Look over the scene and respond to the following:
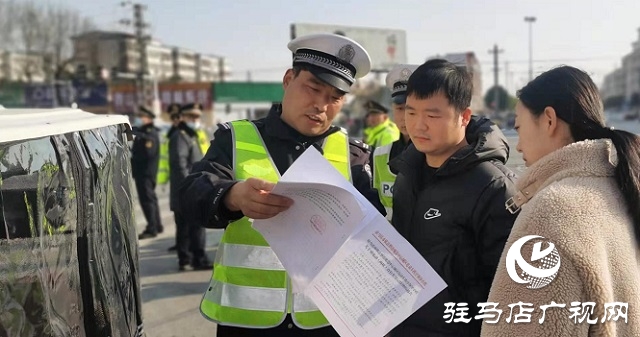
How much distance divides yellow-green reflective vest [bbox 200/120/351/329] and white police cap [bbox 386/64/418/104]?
1.75 meters

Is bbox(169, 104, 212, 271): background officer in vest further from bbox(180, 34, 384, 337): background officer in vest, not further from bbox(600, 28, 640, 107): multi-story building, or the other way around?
bbox(600, 28, 640, 107): multi-story building

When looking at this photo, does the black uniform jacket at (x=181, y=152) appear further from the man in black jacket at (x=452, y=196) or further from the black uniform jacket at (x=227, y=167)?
the man in black jacket at (x=452, y=196)

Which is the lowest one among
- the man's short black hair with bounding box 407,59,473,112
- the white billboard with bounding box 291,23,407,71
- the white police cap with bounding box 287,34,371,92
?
the man's short black hair with bounding box 407,59,473,112

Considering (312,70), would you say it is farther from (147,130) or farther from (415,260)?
(147,130)

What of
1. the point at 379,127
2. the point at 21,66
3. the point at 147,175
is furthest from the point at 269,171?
the point at 21,66

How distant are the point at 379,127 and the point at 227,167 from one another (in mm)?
5529

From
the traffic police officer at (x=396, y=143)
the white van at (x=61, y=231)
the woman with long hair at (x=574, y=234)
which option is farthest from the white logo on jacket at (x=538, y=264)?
the traffic police officer at (x=396, y=143)

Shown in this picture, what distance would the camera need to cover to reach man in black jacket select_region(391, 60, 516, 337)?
1.73 metres

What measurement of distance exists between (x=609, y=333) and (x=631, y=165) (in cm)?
38

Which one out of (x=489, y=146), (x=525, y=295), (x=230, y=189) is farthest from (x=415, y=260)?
(x=230, y=189)

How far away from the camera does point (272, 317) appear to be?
2.04 meters

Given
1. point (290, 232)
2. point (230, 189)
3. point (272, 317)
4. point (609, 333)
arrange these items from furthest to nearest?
point (272, 317)
point (230, 189)
point (290, 232)
point (609, 333)

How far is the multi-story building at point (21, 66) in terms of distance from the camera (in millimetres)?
40500

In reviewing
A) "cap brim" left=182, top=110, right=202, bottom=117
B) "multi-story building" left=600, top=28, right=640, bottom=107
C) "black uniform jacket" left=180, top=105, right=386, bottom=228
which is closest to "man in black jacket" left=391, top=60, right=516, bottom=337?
"black uniform jacket" left=180, top=105, right=386, bottom=228
